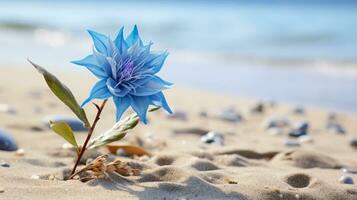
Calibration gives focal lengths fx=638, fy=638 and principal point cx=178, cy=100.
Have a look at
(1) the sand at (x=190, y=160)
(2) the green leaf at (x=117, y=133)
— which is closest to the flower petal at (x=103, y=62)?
(2) the green leaf at (x=117, y=133)

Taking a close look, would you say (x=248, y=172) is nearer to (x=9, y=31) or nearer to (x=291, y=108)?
(x=291, y=108)

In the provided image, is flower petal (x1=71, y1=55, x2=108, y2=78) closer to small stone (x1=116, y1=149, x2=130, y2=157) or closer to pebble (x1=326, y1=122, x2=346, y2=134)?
small stone (x1=116, y1=149, x2=130, y2=157)

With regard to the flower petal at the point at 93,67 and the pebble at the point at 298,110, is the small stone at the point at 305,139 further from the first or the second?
the flower petal at the point at 93,67

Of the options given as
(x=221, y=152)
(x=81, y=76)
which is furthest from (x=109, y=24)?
(x=221, y=152)

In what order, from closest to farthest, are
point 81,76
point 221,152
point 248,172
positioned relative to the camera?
point 248,172, point 221,152, point 81,76

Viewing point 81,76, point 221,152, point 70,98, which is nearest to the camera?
point 70,98

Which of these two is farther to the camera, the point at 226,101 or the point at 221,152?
the point at 226,101

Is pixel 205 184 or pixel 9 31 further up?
pixel 9 31
